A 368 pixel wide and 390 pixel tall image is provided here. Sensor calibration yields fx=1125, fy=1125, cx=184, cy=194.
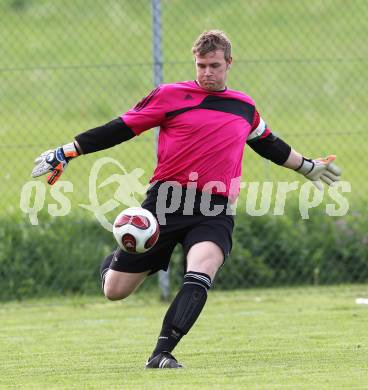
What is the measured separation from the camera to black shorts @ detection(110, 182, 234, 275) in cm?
657

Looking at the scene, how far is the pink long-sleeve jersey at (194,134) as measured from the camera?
6637 mm

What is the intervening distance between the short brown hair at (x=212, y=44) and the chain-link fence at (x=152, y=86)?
12.7ft

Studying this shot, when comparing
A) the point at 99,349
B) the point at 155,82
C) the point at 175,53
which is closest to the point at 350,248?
the point at 155,82

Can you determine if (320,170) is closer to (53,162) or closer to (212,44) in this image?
(212,44)

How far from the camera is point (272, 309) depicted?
32.5 ft

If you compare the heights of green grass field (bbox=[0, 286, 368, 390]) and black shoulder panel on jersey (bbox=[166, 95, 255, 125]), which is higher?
black shoulder panel on jersey (bbox=[166, 95, 255, 125])

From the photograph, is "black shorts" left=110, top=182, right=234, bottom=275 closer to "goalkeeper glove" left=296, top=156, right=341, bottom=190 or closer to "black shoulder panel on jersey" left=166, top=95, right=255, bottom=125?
"black shoulder panel on jersey" left=166, top=95, right=255, bottom=125

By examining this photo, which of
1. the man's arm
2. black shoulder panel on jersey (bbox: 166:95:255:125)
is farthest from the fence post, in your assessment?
the man's arm

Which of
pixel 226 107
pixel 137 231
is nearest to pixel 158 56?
pixel 226 107

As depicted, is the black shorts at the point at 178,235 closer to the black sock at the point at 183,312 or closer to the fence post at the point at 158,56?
the black sock at the point at 183,312

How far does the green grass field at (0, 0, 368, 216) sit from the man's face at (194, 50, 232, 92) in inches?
302

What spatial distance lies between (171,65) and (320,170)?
925 cm

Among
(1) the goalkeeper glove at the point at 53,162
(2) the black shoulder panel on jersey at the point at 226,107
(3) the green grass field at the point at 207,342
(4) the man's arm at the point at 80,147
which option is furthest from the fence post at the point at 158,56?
(1) the goalkeeper glove at the point at 53,162

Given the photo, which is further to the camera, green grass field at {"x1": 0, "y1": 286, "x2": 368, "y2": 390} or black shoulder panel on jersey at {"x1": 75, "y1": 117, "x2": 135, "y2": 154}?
black shoulder panel on jersey at {"x1": 75, "y1": 117, "x2": 135, "y2": 154}
